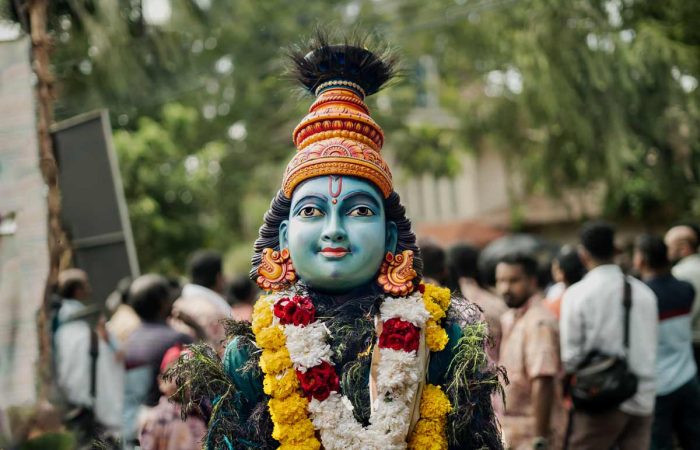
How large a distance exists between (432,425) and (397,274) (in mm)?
622

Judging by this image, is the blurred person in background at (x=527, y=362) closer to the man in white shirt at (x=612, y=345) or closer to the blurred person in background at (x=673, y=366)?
the man in white shirt at (x=612, y=345)

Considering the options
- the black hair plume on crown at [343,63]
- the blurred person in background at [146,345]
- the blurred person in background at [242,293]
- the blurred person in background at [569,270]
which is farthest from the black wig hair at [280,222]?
the blurred person in background at [242,293]

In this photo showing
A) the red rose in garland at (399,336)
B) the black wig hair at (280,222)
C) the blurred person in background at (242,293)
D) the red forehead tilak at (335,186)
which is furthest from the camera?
the blurred person in background at (242,293)

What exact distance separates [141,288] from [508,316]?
2.41 m

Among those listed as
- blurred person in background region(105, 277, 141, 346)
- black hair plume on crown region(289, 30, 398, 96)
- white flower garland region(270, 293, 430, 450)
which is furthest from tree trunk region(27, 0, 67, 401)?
white flower garland region(270, 293, 430, 450)

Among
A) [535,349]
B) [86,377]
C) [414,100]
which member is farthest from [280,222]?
[414,100]

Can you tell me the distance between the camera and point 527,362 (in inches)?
198

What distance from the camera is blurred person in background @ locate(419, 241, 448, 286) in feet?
18.8

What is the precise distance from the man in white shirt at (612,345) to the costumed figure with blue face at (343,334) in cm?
204

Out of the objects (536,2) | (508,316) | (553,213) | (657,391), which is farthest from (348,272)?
(553,213)

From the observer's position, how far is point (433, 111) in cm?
2352

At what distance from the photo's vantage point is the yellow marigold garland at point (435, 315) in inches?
129

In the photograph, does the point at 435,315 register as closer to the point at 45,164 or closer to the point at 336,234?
the point at 336,234

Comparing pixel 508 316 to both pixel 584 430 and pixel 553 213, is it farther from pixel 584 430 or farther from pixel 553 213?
pixel 553 213
